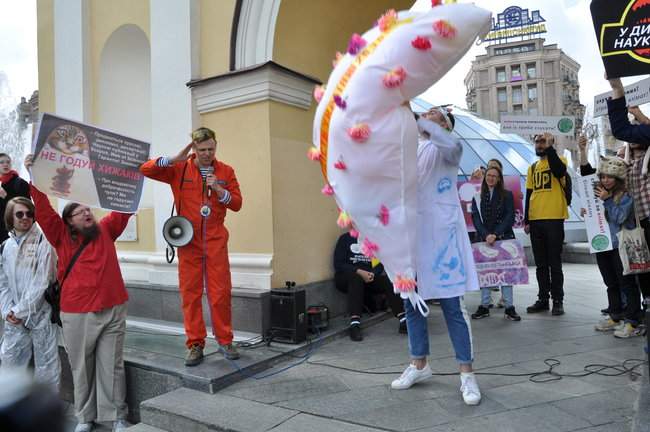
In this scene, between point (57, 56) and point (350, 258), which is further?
point (57, 56)

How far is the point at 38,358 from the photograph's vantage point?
422 cm

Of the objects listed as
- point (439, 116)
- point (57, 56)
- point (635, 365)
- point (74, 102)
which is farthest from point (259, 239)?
point (57, 56)

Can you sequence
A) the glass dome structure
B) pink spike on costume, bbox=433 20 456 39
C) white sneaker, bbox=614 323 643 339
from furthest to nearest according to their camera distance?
the glass dome structure → white sneaker, bbox=614 323 643 339 → pink spike on costume, bbox=433 20 456 39

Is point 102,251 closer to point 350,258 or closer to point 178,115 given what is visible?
point 178,115

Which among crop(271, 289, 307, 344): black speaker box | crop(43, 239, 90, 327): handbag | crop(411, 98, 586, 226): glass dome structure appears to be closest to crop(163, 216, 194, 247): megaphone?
crop(43, 239, 90, 327): handbag

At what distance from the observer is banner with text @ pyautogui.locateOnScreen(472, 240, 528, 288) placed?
5.56 metres

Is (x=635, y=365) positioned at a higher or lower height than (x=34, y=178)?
lower

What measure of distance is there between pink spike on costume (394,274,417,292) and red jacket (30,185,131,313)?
7.28 ft

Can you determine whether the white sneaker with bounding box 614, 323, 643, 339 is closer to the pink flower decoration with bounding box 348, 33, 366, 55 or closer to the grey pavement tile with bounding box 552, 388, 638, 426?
the grey pavement tile with bounding box 552, 388, 638, 426

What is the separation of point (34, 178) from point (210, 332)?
225cm

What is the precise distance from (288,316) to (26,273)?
2251 mm

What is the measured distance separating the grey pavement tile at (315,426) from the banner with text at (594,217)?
11.1 ft

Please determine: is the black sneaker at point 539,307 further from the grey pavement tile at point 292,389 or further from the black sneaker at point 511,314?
the grey pavement tile at point 292,389

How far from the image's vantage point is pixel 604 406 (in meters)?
2.97
